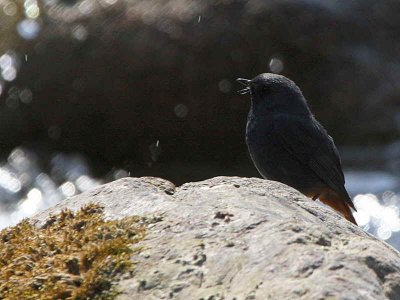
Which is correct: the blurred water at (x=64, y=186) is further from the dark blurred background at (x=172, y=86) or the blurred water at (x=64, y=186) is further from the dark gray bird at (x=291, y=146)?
the dark gray bird at (x=291, y=146)

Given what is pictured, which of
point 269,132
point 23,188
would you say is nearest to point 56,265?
point 269,132

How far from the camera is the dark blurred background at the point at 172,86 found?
35.9 feet

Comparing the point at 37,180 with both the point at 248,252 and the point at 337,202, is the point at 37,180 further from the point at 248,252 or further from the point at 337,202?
the point at 248,252

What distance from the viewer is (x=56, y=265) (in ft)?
12.0

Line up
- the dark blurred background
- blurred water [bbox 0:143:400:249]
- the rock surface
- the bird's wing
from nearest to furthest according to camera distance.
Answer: the rock surface
the bird's wing
blurred water [bbox 0:143:400:249]
the dark blurred background

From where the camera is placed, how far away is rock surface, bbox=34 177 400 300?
326cm

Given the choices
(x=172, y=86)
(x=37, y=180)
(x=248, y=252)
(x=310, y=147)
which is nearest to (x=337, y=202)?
(x=310, y=147)

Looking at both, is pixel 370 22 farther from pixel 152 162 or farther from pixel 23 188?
pixel 23 188

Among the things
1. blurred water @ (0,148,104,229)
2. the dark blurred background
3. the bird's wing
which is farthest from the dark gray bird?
blurred water @ (0,148,104,229)

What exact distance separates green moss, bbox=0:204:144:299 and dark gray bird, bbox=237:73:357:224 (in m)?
3.15

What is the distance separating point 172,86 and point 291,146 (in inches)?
155

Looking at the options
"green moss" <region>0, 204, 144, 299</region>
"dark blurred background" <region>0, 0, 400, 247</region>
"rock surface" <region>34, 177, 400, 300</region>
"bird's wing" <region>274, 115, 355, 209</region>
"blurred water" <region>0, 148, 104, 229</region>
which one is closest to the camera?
"rock surface" <region>34, 177, 400, 300</region>

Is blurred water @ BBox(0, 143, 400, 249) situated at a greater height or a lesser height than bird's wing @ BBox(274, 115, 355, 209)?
greater

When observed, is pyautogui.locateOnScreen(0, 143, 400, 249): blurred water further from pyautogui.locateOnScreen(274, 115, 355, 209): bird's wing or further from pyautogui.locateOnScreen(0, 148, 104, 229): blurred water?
pyautogui.locateOnScreen(274, 115, 355, 209): bird's wing
